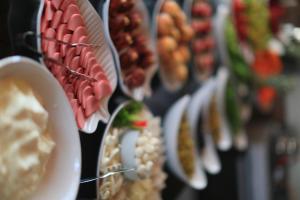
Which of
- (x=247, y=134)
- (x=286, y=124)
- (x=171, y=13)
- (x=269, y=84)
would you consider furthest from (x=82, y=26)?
(x=286, y=124)

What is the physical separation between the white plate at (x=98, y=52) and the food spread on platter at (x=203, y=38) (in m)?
0.58

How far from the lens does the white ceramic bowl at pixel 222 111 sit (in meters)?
1.44

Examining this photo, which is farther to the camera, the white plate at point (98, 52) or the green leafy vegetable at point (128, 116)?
the green leafy vegetable at point (128, 116)

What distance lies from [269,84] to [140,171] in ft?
4.16

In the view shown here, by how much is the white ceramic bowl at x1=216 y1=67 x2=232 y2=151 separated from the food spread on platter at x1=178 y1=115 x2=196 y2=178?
1.02 ft

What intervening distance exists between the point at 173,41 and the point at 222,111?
1.39ft

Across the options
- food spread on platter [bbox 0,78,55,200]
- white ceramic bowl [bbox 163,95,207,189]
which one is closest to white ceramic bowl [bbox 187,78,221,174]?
white ceramic bowl [bbox 163,95,207,189]

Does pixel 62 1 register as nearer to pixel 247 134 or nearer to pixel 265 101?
pixel 247 134

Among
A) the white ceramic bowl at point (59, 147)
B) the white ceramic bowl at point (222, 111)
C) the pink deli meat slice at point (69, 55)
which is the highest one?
the pink deli meat slice at point (69, 55)

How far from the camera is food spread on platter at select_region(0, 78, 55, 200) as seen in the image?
0.51 metres

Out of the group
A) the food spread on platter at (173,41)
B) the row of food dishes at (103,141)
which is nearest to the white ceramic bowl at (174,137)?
the row of food dishes at (103,141)

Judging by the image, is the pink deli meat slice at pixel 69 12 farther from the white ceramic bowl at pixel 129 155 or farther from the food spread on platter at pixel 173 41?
the food spread on platter at pixel 173 41

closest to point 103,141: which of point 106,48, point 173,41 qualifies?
point 106,48

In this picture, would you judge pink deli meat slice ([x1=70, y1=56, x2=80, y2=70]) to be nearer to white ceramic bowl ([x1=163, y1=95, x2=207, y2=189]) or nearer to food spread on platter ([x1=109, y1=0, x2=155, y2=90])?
food spread on platter ([x1=109, y1=0, x2=155, y2=90])
